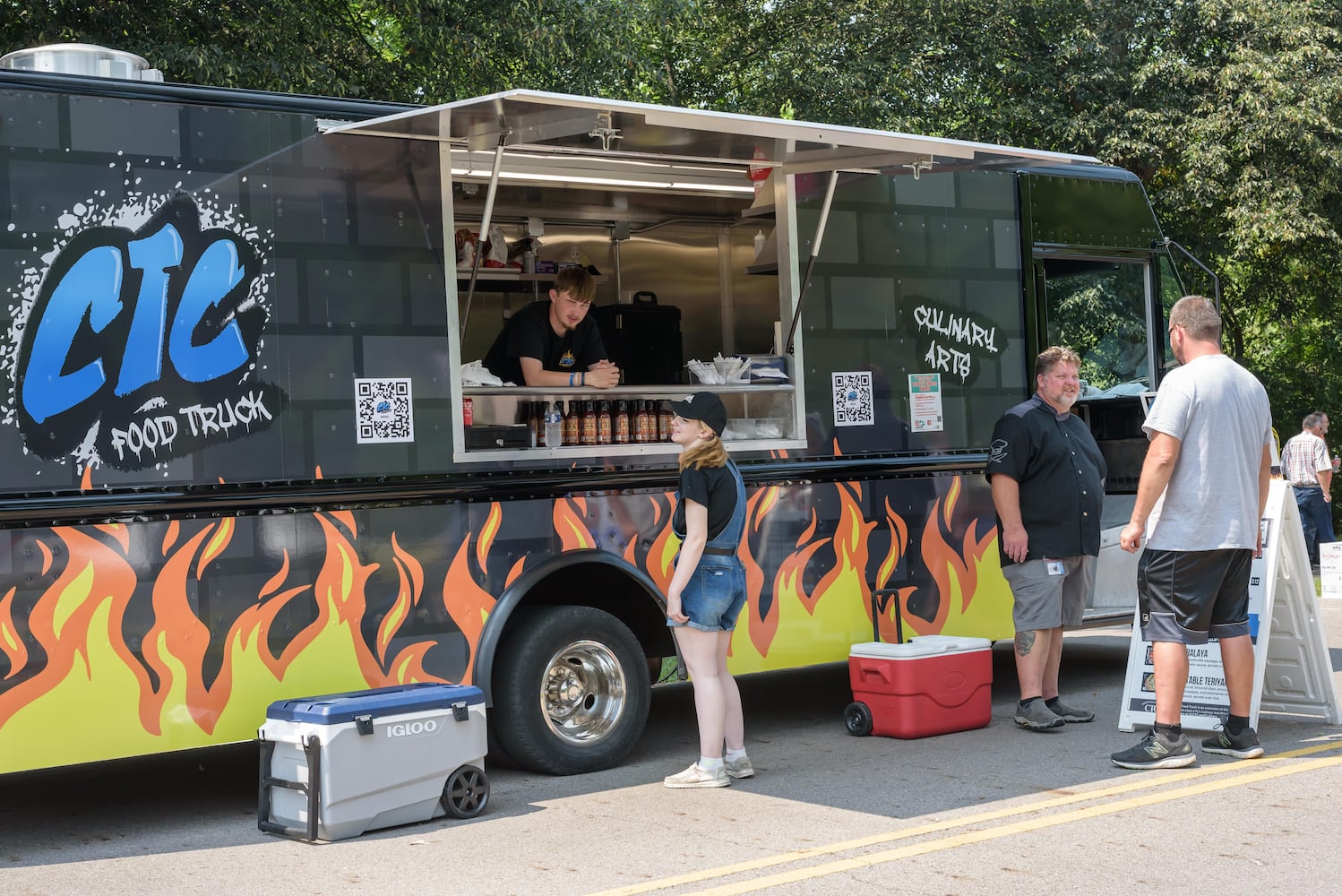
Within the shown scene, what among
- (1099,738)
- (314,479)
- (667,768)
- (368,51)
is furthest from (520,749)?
(368,51)

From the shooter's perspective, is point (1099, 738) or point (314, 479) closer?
point (314, 479)

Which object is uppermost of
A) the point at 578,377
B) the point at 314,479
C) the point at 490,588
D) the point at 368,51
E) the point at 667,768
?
the point at 368,51

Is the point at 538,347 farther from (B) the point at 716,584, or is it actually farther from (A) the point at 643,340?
(A) the point at 643,340

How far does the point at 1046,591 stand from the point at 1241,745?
1220 mm

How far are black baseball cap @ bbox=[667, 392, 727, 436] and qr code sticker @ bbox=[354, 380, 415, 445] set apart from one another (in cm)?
117

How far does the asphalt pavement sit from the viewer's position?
498cm

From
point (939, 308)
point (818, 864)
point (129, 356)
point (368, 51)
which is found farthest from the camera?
point (368, 51)

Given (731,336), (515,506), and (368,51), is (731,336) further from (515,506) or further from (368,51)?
(368,51)

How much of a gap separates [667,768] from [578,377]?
1916mm

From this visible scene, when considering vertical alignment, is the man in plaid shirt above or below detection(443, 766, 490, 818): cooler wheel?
above

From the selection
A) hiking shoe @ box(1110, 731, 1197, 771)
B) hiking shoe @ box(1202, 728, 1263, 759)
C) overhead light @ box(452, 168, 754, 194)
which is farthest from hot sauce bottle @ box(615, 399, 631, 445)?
hiking shoe @ box(1202, 728, 1263, 759)

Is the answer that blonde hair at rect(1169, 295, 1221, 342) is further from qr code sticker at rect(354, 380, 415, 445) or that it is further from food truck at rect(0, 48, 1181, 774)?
qr code sticker at rect(354, 380, 415, 445)

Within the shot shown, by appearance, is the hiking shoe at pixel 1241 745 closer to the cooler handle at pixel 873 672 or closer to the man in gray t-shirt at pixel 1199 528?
the man in gray t-shirt at pixel 1199 528

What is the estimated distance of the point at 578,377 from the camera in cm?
712
